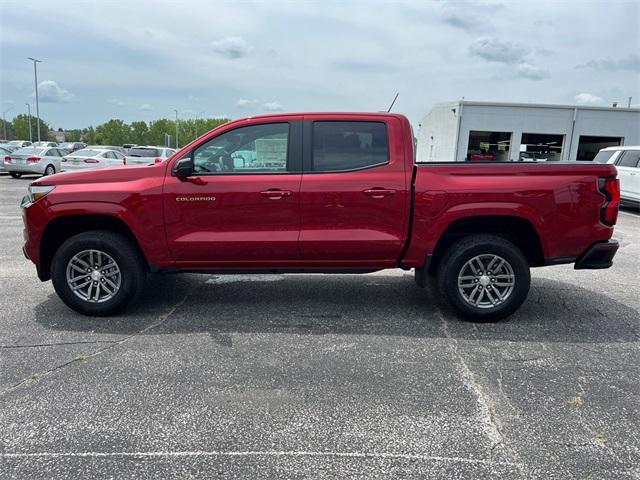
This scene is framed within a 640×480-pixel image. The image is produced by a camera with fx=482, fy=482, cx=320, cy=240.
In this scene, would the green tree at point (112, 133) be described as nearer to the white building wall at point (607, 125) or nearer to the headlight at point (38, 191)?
the white building wall at point (607, 125)

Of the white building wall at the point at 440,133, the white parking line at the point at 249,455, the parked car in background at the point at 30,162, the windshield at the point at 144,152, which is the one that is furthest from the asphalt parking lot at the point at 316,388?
the white building wall at the point at 440,133

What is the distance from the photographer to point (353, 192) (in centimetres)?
441

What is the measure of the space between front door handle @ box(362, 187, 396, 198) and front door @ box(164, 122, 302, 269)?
2.13 feet

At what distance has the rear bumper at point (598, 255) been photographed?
454 cm

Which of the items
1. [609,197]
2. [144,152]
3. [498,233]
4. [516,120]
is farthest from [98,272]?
[516,120]

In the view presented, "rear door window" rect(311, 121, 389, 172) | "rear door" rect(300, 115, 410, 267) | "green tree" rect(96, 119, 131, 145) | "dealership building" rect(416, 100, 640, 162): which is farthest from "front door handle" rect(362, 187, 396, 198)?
"green tree" rect(96, 119, 131, 145)

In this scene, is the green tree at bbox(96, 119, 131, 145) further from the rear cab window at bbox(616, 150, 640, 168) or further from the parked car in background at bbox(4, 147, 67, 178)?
the rear cab window at bbox(616, 150, 640, 168)

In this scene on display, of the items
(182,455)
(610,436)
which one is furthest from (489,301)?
(182,455)

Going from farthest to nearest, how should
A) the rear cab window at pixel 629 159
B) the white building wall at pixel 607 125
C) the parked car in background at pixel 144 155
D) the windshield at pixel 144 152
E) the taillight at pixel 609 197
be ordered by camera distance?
the white building wall at pixel 607 125, the windshield at pixel 144 152, the parked car in background at pixel 144 155, the rear cab window at pixel 629 159, the taillight at pixel 609 197

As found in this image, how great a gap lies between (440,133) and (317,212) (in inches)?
1281

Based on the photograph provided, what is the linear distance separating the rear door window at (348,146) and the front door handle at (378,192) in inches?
9.9

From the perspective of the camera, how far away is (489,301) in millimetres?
4629

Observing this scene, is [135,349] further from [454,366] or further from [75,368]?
[454,366]

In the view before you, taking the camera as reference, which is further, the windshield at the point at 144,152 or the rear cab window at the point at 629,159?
the windshield at the point at 144,152
